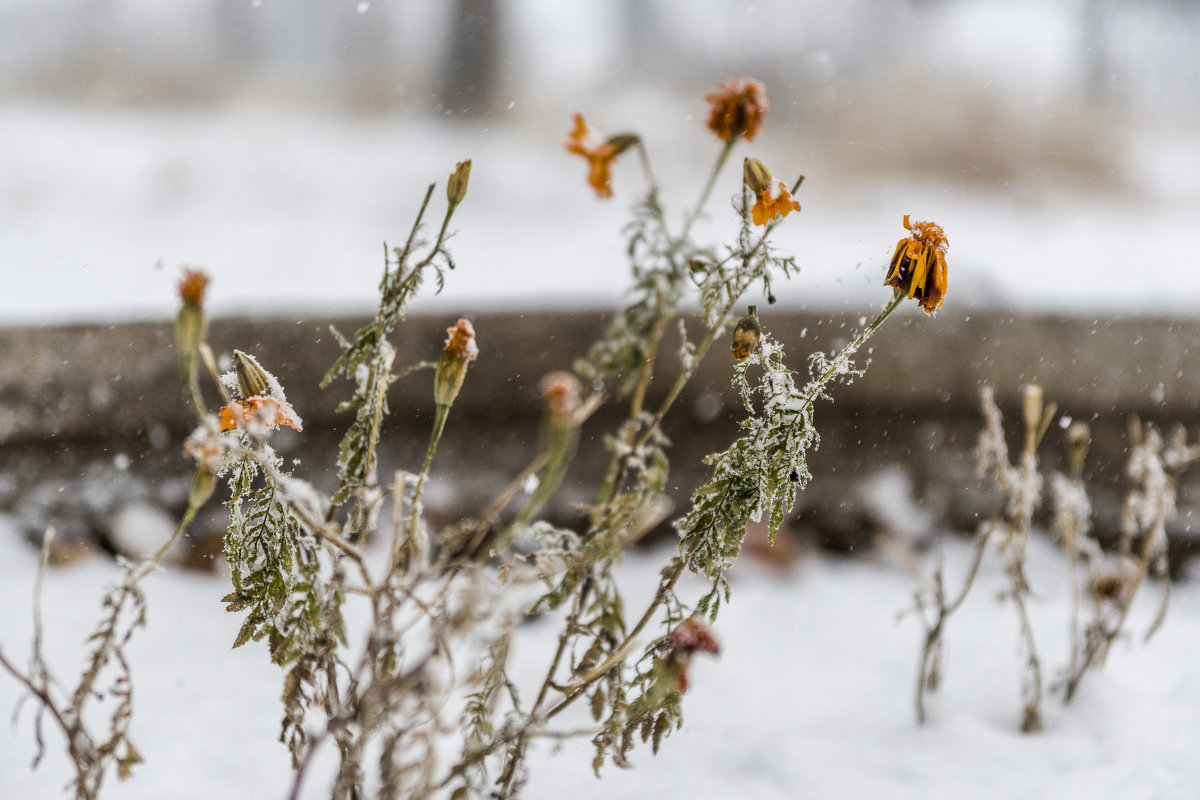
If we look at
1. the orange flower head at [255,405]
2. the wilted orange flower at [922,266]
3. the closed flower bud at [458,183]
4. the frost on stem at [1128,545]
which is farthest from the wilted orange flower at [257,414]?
the frost on stem at [1128,545]

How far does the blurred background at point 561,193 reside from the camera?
4.13 feet

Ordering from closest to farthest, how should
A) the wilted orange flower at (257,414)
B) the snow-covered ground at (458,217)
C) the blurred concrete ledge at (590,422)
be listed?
the wilted orange flower at (257,414) < the blurred concrete ledge at (590,422) < the snow-covered ground at (458,217)

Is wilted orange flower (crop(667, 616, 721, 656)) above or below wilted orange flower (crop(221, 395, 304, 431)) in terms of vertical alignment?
below

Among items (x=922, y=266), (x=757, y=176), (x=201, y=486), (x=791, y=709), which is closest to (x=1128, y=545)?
(x=791, y=709)

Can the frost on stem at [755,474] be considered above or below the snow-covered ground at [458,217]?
below

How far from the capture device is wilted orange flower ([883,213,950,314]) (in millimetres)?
500

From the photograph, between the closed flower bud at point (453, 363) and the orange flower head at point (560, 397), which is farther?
the closed flower bud at point (453, 363)

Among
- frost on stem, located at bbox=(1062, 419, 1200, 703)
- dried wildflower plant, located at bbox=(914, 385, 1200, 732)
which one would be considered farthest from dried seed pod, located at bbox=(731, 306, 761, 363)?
frost on stem, located at bbox=(1062, 419, 1200, 703)

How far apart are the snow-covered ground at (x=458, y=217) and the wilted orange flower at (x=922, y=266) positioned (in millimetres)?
692

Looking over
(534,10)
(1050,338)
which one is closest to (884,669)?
(1050,338)

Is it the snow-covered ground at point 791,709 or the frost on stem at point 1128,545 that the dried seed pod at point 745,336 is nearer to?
the snow-covered ground at point 791,709

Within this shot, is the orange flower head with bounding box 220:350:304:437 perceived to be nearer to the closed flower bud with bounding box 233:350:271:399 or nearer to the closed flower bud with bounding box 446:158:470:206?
the closed flower bud with bounding box 233:350:271:399

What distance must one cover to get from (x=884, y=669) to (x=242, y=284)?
1228 mm

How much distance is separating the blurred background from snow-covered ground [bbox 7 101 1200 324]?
13 mm
